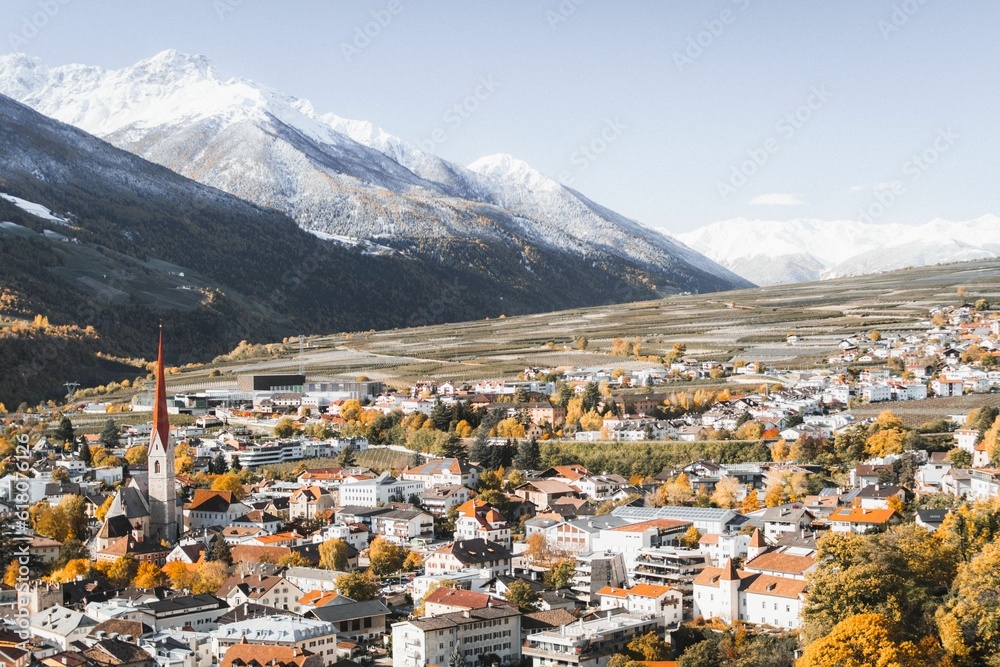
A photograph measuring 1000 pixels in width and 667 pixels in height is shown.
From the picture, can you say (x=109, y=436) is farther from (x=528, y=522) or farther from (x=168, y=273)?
(x=168, y=273)

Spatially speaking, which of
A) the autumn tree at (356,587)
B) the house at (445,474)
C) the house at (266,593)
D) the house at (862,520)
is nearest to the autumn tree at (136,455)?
the house at (445,474)

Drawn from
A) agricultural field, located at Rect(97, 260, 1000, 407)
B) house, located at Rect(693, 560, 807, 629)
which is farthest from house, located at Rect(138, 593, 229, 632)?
agricultural field, located at Rect(97, 260, 1000, 407)

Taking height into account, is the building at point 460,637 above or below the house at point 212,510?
below

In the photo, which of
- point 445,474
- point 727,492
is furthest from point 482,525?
point 727,492

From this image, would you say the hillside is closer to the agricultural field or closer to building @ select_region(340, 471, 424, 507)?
the agricultural field

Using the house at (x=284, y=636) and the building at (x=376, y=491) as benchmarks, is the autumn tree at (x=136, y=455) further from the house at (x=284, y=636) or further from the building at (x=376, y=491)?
the house at (x=284, y=636)

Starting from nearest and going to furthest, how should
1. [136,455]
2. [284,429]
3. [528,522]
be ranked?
[528,522]
[136,455]
[284,429]

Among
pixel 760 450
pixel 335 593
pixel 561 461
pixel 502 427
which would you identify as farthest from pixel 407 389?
pixel 335 593
